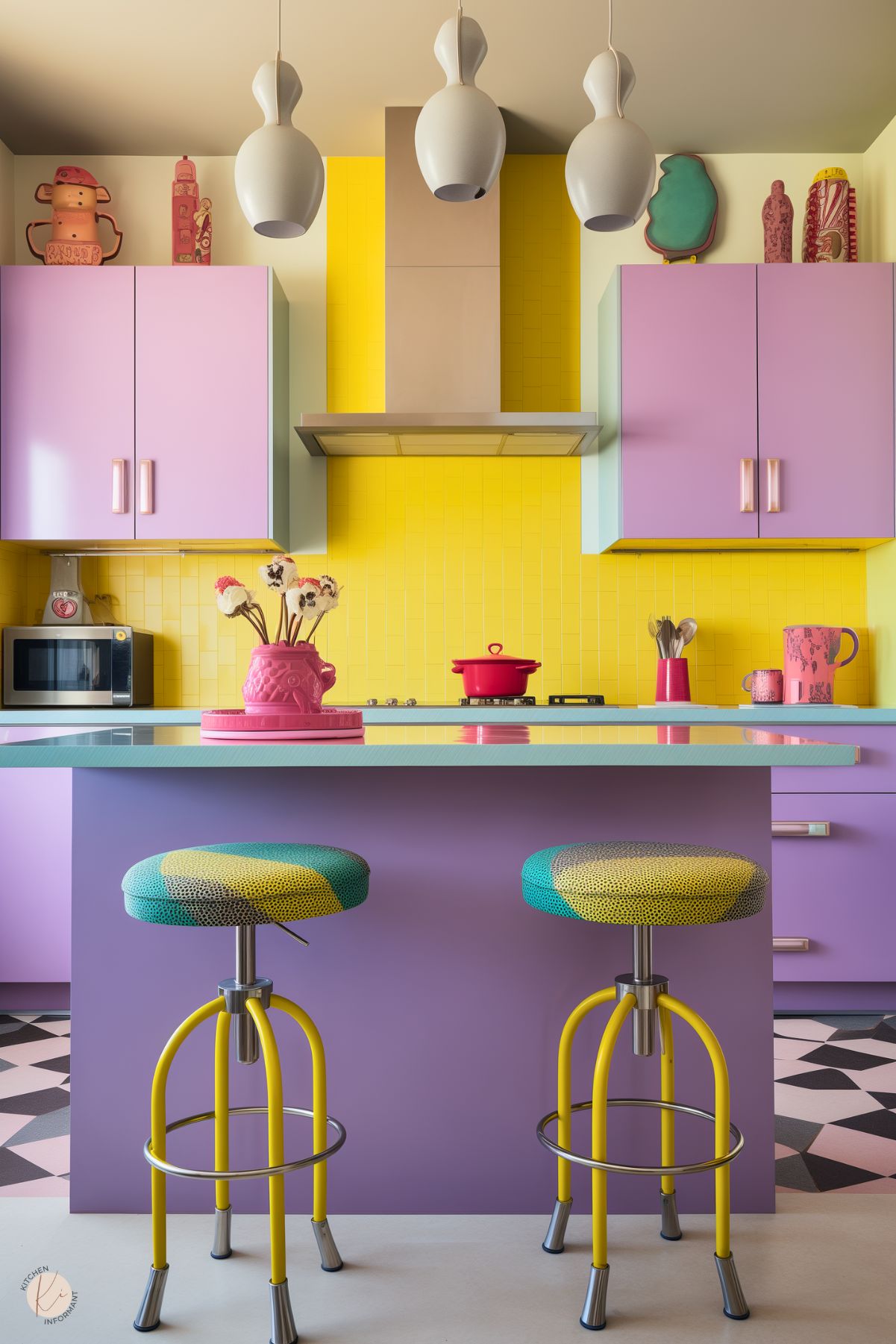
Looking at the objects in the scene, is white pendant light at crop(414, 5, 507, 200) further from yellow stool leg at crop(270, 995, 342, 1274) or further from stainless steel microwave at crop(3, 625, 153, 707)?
stainless steel microwave at crop(3, 625, 153, 707)

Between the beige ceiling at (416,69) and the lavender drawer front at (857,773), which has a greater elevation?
the beige ceiling at (416,69)

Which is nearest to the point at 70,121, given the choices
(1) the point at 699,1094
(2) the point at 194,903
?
(2) the point at 194,903

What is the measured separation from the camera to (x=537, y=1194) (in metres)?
1.85

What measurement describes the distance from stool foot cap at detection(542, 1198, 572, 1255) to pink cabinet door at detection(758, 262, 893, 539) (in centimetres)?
244

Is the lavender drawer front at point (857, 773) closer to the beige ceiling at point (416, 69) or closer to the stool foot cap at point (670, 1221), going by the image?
the stool foot cap at point (670, 1221)

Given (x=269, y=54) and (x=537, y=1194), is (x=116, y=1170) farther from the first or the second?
(x=269, y=54)

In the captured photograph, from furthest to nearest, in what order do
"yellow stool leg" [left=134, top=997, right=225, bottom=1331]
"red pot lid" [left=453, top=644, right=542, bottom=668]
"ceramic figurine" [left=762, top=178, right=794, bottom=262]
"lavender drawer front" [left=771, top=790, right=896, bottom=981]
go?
"ceramic figurine" [left=762, top=178, right=794, bottom=262], "red pot lid" [left=453, top=644, right=542, bottom=668], "lavender drawer front" [left=771, top=790, right=896, bottom=981], "yellow stool leg" [left=134, top=997, right=225, bottom=1331]

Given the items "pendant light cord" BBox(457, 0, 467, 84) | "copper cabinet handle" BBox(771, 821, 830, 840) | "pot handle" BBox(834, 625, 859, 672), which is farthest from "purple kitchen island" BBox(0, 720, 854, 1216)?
"pot handle" BBox(834, 625, 859, 672)

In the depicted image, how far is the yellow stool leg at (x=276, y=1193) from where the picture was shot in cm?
145

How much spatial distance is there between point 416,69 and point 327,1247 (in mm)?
3247

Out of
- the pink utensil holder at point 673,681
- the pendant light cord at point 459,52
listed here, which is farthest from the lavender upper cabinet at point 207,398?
the pendant light cord at point 459,52

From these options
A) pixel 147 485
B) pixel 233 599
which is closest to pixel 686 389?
pixel 147 485

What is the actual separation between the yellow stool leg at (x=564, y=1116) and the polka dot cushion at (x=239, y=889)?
0.39 metres

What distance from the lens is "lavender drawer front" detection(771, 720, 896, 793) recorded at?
10.5 ft
